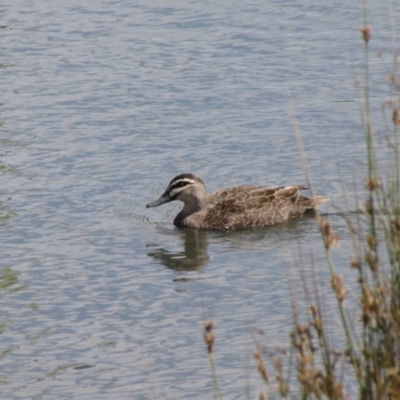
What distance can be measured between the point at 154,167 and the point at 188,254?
80.6 inches

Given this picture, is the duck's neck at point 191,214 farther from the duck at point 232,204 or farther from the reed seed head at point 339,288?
the reed seed head at point 339,288

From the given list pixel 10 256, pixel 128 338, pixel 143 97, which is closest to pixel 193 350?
pixel 128 338

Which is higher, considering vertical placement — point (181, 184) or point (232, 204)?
point (181, 184)

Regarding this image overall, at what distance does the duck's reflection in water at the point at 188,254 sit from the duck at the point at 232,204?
35 centimetres

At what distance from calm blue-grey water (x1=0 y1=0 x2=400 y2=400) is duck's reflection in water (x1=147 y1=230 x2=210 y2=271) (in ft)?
0.11

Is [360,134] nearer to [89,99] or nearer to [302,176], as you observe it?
[302,176]

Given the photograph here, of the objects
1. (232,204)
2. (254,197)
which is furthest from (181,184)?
(254,197)

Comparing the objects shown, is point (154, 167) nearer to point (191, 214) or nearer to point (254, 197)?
point (191, 214)

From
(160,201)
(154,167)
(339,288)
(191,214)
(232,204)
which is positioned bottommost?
(191,214)

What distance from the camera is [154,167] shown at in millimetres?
14664

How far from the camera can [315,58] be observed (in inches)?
684

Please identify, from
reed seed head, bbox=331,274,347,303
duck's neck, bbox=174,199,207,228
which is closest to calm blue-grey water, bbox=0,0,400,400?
duck's neck, bbox=174,199,207,228

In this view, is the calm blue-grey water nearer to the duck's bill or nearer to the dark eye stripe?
the duck's bill

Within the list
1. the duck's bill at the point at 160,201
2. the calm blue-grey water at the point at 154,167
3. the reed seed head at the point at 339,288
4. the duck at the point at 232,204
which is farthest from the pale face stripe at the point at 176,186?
the reed seed head at the point at 339,288
